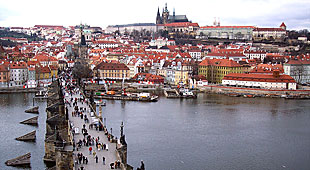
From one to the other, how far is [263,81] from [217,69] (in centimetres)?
593

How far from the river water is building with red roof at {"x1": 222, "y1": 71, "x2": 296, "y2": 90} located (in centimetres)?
453

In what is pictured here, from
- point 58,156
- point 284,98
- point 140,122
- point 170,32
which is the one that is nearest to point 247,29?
point 170,32

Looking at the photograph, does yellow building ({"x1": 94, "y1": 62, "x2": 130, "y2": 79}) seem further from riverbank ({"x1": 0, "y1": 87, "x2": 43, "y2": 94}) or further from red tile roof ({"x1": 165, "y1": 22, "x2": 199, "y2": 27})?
red tile roof ({"x1": 165, "y1": 22, "x2": 199, "y2": 27})

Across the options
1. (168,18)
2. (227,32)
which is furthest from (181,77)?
(168,18)

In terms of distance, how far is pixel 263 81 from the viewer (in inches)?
1291

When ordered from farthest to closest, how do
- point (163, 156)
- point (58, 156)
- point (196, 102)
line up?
point (196, 102) < point (163, 156) < point (58, 156)

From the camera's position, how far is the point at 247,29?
76.8 m

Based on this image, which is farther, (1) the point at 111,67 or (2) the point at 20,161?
(1) the point at 111,67

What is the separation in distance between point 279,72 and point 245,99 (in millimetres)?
8140

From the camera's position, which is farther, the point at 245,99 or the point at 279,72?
the point at 279,72

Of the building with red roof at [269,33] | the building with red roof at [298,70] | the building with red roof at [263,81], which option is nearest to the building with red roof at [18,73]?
the building with red roof at [263,81]

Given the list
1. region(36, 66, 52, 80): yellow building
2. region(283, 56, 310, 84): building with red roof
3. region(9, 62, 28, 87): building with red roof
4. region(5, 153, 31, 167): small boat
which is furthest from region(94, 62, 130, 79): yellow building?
region(5, 153, 31, 167): small boat

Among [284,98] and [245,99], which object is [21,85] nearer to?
[245,99]

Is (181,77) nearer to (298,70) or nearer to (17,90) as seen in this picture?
(298,70)
